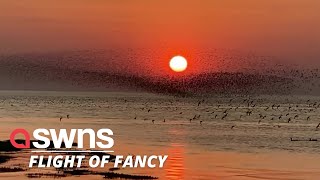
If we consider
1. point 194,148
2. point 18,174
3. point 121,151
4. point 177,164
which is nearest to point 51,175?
point 18,174

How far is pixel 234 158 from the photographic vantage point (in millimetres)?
62281

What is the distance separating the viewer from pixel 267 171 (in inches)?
2041

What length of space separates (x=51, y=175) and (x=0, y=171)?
3.67m

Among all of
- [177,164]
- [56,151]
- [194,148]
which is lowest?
[177,164]

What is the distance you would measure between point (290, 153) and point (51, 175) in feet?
109

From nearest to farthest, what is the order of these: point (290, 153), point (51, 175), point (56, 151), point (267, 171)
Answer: point (51, 175) < point (267, 171) < point (56, 151) < point (290, 153)

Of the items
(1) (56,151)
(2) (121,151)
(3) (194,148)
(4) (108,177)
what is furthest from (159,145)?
(4) (108,177)

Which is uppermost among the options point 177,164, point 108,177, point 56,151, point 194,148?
point 194,148

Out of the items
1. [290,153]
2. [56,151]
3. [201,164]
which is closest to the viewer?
[201,164]

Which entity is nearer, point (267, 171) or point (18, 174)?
point (18, 174)

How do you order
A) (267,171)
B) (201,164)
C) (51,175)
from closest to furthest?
(51,175) < (267,171) < (201,164)

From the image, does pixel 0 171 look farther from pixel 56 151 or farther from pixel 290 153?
pixel 290 153

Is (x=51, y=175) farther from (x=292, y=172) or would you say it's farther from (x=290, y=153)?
(x=290, y=153)

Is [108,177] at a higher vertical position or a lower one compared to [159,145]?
lower
